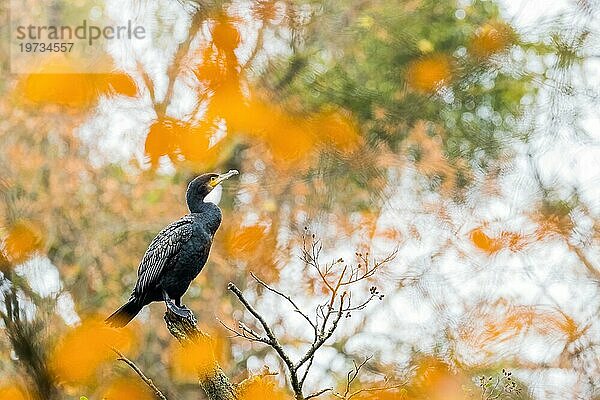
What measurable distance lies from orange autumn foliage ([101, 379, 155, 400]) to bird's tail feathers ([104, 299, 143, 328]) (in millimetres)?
717

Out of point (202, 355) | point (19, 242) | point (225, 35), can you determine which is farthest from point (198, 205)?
point (225, 35)

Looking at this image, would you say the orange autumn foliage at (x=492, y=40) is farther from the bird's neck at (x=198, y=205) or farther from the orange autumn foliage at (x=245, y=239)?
the bird's neck at (x=198, y=205)

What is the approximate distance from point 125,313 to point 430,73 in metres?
0.94

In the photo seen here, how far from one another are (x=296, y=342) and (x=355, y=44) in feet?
1.81

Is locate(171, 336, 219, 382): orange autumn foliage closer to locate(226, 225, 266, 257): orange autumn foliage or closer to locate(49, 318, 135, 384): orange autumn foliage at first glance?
locate(49, 318, 135, 384): orange autumn foliage

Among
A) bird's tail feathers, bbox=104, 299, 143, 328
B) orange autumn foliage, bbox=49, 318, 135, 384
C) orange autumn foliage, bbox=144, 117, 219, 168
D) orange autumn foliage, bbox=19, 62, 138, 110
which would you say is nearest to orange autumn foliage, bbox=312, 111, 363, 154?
orange autumn foliage, bbox=144, 117, 219, 168

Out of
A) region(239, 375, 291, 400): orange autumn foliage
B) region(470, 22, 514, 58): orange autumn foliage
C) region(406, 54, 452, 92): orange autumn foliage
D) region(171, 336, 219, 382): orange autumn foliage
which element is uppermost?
region(470, 22, 514, 58): orange autumn foliage

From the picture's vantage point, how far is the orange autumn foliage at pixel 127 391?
4.30 feet

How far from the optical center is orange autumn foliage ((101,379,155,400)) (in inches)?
51.6

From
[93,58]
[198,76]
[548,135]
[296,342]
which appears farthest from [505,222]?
[93,58]

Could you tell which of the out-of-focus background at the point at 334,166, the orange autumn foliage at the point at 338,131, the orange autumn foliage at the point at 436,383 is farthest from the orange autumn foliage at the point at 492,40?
the orange autumn foliage at the point at 436,383

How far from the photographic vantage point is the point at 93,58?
137 cm

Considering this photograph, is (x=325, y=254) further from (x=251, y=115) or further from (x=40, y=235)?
(x=40, y=235)

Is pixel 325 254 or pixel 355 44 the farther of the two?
pixel 355 44
